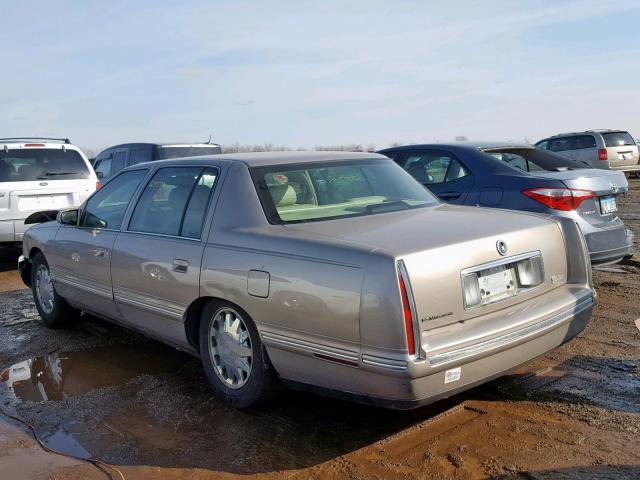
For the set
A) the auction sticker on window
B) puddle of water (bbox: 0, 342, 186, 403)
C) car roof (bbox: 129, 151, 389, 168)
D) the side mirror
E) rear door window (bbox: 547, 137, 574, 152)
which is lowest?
puddle of water (bbox: 0, 342, 186, 403)

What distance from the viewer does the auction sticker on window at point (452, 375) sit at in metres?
3.32

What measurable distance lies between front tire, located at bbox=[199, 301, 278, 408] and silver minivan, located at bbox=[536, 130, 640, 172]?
18.0 m

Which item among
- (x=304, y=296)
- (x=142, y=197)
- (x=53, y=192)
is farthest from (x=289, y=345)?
(x=53, y=192)

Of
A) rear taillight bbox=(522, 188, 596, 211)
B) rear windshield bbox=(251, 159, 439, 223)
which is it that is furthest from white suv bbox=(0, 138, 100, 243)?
rear taillight bbox=(522, 188, 596, 211)

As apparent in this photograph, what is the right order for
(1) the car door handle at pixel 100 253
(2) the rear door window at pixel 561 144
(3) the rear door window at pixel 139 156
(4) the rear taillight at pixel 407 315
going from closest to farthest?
(4) the rear taillight at pixel 407 315 < (1) the car door handle at pixel 100 253 < (3) the rear door window at pixel 139 156 < (2) the rear door window at pixel 561 144

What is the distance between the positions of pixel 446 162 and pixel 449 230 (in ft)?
11.7

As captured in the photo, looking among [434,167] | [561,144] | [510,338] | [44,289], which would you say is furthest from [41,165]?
[561,144]

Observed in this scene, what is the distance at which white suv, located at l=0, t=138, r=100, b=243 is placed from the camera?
31.0 feet

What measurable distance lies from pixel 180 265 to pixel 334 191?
1123 millimetres

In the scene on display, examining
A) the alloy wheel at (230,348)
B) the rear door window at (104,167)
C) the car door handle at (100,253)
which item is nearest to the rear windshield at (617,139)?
the rear door window at (104,167)

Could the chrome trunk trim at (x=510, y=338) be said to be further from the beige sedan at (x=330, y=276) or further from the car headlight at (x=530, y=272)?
the car headlight at (x=530, y=272)

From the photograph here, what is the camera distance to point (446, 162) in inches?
283

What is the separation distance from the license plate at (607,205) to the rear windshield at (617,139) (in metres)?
15.3

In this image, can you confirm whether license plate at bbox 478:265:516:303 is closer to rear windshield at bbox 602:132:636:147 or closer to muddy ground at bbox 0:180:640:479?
muddy ground at bbox 0:180:640:479
